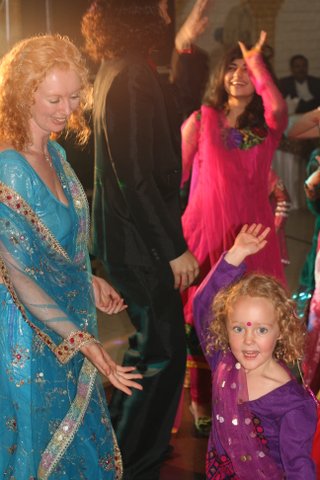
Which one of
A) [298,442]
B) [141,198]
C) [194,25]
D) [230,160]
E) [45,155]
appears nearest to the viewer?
[298,442]

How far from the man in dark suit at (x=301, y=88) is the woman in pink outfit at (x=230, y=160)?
18.6ft

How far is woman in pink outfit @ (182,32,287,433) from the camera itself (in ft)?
14.9

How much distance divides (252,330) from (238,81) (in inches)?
78.2

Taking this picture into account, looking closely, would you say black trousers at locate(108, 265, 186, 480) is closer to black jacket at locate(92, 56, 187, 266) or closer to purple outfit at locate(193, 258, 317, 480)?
black jacket at locate(92, 56, 187, 266)

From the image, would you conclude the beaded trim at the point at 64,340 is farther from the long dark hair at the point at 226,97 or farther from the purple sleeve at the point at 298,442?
the long dark hair at the point at 226,97

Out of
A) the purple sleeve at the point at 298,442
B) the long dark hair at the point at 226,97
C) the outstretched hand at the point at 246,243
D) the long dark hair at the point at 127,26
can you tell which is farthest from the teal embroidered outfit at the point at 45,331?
the long dark hair at the point at 226,97

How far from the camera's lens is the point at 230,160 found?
454 cm

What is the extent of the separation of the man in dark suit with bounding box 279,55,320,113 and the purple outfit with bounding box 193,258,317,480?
7.48 metres

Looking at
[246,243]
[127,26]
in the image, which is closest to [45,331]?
[246,243]

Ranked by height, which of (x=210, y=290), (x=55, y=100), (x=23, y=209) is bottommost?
(x=210, y=290)

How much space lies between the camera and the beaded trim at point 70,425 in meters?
2.89

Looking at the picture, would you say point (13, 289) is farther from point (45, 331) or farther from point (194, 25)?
point (194, 25)

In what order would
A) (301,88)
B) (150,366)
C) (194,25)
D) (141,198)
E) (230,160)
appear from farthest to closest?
(301,88)
(194,25)
(230,160)
(150,366)
(141,198)

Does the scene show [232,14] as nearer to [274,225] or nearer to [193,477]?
[274,225]
